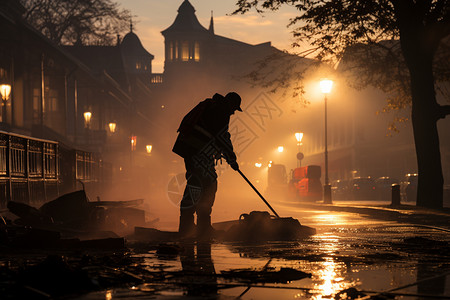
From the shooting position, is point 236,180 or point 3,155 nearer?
point 3,155

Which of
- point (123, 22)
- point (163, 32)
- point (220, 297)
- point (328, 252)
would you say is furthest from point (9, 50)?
point (163, 32)

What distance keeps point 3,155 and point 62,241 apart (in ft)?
21.3

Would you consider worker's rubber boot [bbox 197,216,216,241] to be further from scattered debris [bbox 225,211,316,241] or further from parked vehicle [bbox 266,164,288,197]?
parked vehicle [bbox 266,164,288,197]

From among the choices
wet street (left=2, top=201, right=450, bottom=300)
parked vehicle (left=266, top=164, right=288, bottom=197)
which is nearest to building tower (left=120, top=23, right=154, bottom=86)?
parked vehicle (left=266, top=164, right=288, bottom=197)

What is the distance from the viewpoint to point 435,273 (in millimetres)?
5598

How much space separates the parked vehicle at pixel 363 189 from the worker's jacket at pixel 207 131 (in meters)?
37.4

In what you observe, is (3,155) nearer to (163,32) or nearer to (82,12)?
(82,12)

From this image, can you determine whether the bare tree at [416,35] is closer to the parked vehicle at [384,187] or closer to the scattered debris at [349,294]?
the scattered debris at [349,294]

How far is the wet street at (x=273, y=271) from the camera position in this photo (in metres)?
4.57

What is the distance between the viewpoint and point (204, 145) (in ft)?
30.8

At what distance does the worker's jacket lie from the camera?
9.30 m

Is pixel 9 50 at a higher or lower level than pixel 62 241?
higher

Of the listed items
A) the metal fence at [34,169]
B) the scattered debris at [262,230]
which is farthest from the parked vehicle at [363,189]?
the scattered debris at [262,230]

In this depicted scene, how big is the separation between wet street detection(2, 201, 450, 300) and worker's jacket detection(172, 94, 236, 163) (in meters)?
1.39
